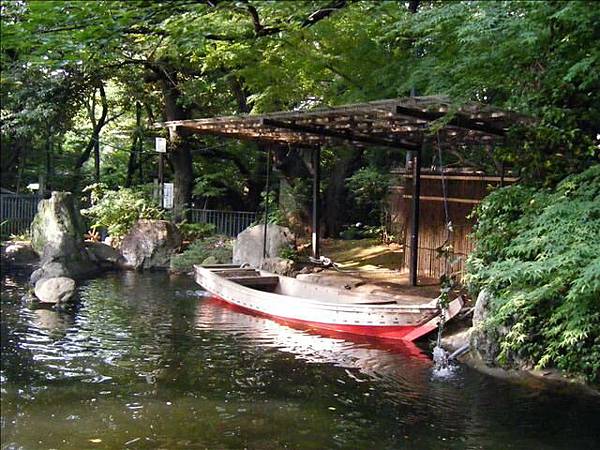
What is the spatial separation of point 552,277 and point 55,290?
9.59m

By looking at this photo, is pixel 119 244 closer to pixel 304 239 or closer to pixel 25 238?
pixel 25 238

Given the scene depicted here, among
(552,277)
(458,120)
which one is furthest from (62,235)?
(552,277)

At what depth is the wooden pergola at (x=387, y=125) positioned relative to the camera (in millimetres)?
9602

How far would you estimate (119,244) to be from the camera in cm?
2025

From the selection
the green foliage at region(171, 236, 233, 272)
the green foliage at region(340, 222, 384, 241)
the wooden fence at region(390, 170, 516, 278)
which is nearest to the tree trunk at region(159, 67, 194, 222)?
the green foliage at region(171, 236, 233, 272)

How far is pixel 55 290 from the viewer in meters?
13.0

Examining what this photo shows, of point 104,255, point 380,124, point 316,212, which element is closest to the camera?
point 380,124

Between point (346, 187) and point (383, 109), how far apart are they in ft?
39.0

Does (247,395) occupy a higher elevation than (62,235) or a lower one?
lower

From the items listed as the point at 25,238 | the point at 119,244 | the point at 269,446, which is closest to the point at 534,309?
the point at 269,446

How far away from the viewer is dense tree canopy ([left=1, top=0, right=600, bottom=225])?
4.79 m

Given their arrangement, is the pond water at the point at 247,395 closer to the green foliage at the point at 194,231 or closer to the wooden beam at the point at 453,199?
the wooden beam at the point at 453,199

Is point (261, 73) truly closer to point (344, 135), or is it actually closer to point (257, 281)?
point (344, 135)

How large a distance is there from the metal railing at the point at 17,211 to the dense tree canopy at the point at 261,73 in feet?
8.45
